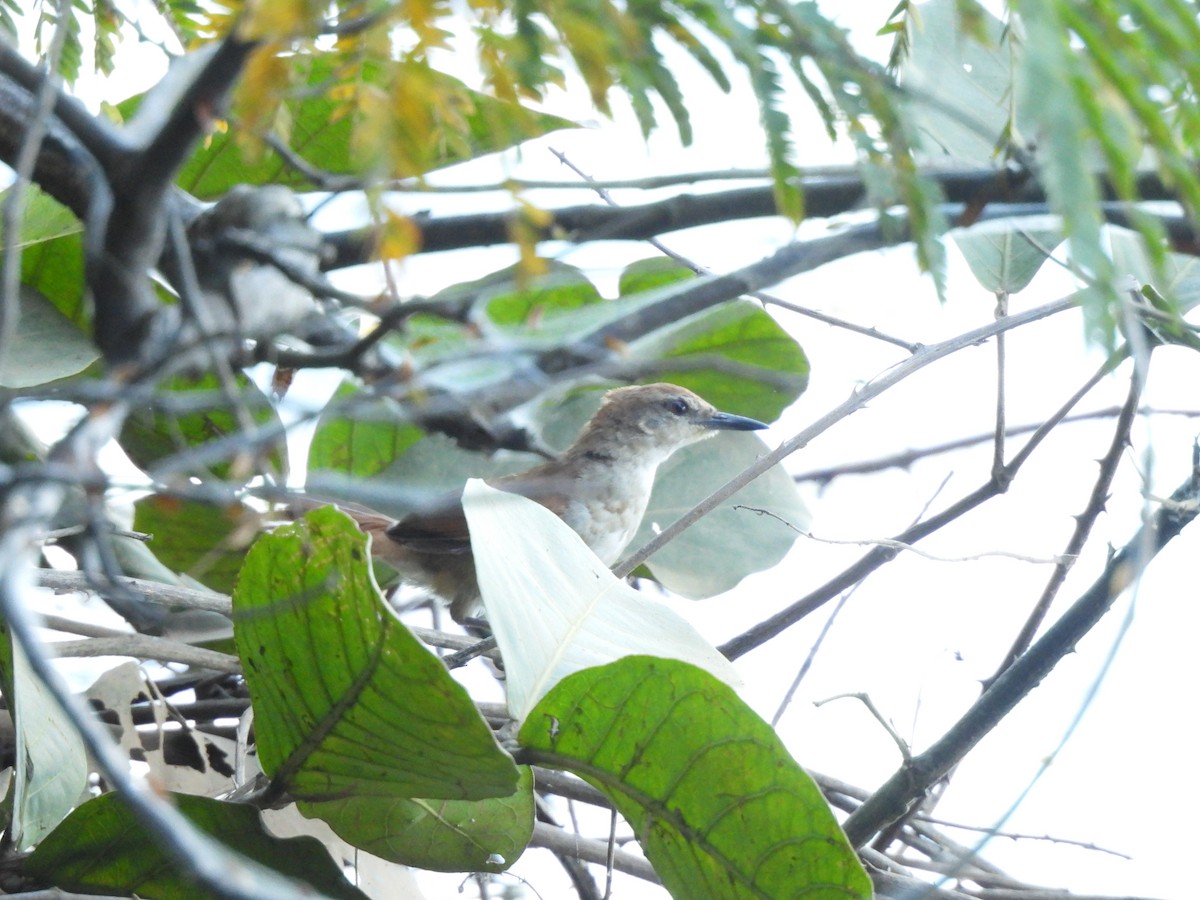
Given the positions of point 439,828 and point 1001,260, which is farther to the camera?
point 1001,260

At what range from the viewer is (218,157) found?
2678mm

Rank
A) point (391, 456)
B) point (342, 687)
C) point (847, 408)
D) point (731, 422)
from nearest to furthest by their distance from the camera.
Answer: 1. point (342, 687)
2. point (847, 408)
3. point (391, 456)
4. point (731, 422)

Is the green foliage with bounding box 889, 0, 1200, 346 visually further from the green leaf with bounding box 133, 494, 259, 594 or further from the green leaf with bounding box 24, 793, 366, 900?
the green leaf with bounding box 133, 494, 259, 594

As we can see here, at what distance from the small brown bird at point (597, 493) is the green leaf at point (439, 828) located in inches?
73.9

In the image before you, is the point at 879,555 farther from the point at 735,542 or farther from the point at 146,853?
the point at 146,853

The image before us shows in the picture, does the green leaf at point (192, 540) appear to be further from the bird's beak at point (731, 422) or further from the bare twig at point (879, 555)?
the bird's beak at point (731, 422)

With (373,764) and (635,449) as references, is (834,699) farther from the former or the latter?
(635,449)

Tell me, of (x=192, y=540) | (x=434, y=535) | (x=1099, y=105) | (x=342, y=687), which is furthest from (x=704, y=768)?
(x=434, y=535)

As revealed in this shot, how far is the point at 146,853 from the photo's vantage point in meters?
1.67

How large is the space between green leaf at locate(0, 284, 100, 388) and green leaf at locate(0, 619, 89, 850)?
704mm

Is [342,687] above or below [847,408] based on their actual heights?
below

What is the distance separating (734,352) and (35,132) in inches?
84.3

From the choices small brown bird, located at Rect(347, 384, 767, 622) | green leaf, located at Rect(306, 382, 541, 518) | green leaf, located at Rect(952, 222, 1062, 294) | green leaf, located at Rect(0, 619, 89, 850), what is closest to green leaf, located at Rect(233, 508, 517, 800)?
green leaf, located at Rect(0, 619, 89, 850)

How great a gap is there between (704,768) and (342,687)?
46 cm
